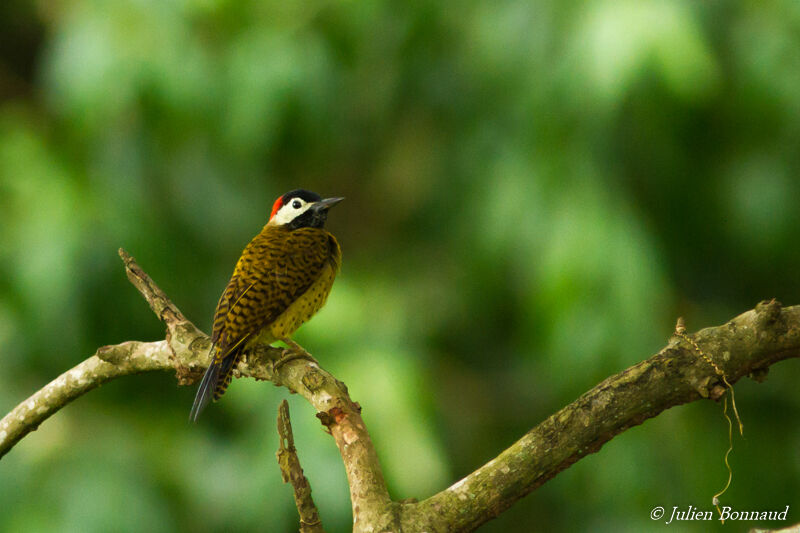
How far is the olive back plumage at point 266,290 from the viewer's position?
283 cm

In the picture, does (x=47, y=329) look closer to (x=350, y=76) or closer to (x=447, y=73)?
(x=350, y=76)

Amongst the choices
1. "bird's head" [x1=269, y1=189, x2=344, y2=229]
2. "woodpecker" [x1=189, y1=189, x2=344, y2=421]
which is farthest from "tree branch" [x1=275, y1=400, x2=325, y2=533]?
"bird's head" [x1=269, y1=189, x2=344, y2=229]

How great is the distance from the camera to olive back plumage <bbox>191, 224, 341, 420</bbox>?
2.83 metres

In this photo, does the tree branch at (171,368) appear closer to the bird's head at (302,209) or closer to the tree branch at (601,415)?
the tree branch at (601,415)

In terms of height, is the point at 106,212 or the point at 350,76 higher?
the point at 350,76

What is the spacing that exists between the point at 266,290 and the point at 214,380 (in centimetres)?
50

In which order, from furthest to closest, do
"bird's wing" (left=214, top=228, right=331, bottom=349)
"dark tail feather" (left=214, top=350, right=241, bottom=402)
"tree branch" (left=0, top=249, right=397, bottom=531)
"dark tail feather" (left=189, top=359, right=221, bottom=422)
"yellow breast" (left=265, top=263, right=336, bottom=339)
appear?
"yellow breast" (left=265, top=263, right=336, bottom=339)
"bird's wing" (left=214, top=228, right=331, bottom=349)
"dark tail feather" (left=214, top=350, right=241, bottom=402)
"dark tail feather" (left=189, top=359, right=221, bottom=422)
"tree branch" (left=0, top=249, right=397, bottom=531)

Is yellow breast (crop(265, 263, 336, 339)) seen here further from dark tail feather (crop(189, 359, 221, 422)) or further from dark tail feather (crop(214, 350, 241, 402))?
dark tail feather (crop(189, 359, 221, 422))

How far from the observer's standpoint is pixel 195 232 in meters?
7.11

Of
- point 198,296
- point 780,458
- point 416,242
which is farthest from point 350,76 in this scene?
point 780,458

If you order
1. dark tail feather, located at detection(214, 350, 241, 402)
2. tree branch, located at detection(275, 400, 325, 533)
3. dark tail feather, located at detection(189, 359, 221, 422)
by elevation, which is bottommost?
tree branch, located at detection(275, 400, 325, 533)

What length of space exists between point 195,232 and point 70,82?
1548mm

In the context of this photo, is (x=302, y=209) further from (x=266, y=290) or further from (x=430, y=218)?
(x=430, y=218)

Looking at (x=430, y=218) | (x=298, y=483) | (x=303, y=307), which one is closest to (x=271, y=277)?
(x=303, y=307)
